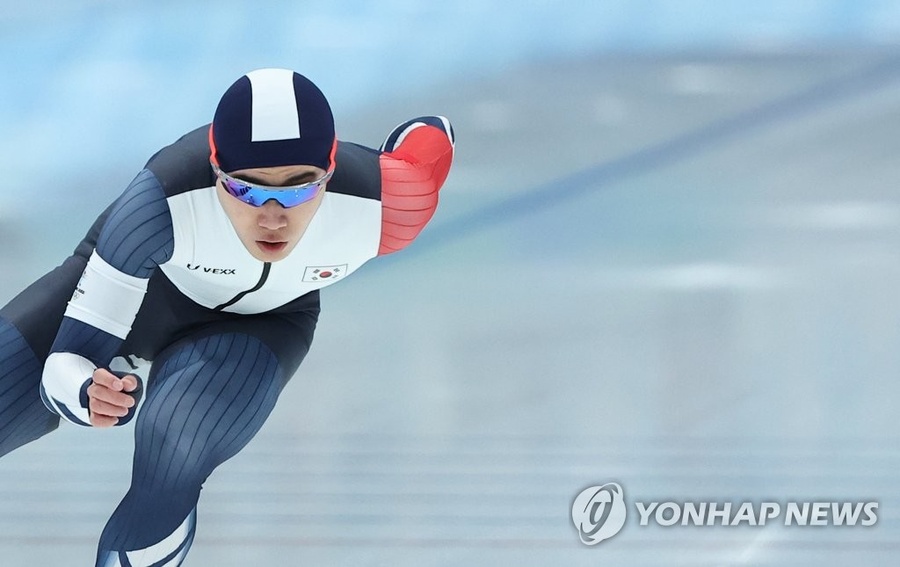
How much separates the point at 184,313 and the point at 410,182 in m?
0.55

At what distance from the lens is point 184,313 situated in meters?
2.39

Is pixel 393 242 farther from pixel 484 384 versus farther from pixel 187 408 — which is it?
pixel 484 384

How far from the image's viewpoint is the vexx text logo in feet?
9.72

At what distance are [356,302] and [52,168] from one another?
125cm

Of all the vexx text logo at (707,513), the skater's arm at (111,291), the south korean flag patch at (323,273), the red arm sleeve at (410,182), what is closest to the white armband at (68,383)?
the skater's arm at (111,291)

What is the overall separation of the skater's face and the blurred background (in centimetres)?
100

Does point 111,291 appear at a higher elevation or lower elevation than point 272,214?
lower

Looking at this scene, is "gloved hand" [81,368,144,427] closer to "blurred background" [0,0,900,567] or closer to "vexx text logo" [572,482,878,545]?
"blurred background" [0,0,900,567]

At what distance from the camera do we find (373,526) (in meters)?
2.91

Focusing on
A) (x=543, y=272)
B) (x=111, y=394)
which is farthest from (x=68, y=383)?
(x=543, y=272)

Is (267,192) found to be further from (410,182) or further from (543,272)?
(543,272)

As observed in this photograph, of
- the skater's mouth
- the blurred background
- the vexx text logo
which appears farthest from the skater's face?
the vexx text logo

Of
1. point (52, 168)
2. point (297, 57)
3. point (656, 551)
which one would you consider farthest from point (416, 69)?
point (656, 551)

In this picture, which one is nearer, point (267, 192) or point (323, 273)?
point (267, 192)
